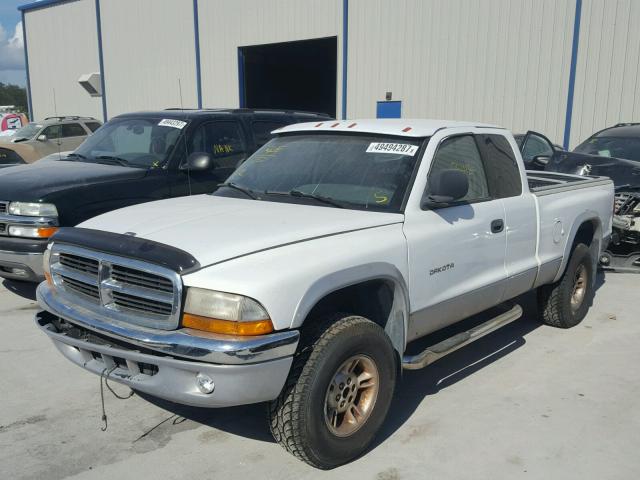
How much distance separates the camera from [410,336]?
3686mm

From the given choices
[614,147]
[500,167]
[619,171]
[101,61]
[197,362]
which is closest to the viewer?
[197,362]

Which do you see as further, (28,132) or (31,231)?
(28,132)

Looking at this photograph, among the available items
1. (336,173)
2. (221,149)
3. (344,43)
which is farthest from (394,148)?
(344,43)

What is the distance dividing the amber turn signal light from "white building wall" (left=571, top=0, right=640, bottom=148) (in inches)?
512

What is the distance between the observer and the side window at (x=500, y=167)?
448cm

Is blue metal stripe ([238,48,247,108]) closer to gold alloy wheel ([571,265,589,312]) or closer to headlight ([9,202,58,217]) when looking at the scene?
headlight ([9,202,58,217])

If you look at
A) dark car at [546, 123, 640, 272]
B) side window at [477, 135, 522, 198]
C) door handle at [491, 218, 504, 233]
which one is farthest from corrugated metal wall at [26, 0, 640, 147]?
door handle at [491, 218, 504, 233]

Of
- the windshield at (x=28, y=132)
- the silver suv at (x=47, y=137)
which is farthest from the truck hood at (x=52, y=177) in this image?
the windshield at (x=28, y=132)

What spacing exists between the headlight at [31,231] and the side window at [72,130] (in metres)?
12.3

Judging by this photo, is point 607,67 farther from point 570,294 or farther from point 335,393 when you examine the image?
point 335,393

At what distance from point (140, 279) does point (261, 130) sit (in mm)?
4687

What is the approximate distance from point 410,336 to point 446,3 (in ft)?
45.4

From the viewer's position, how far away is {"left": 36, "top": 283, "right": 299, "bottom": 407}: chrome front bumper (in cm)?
274

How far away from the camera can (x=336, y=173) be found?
4012 mm
